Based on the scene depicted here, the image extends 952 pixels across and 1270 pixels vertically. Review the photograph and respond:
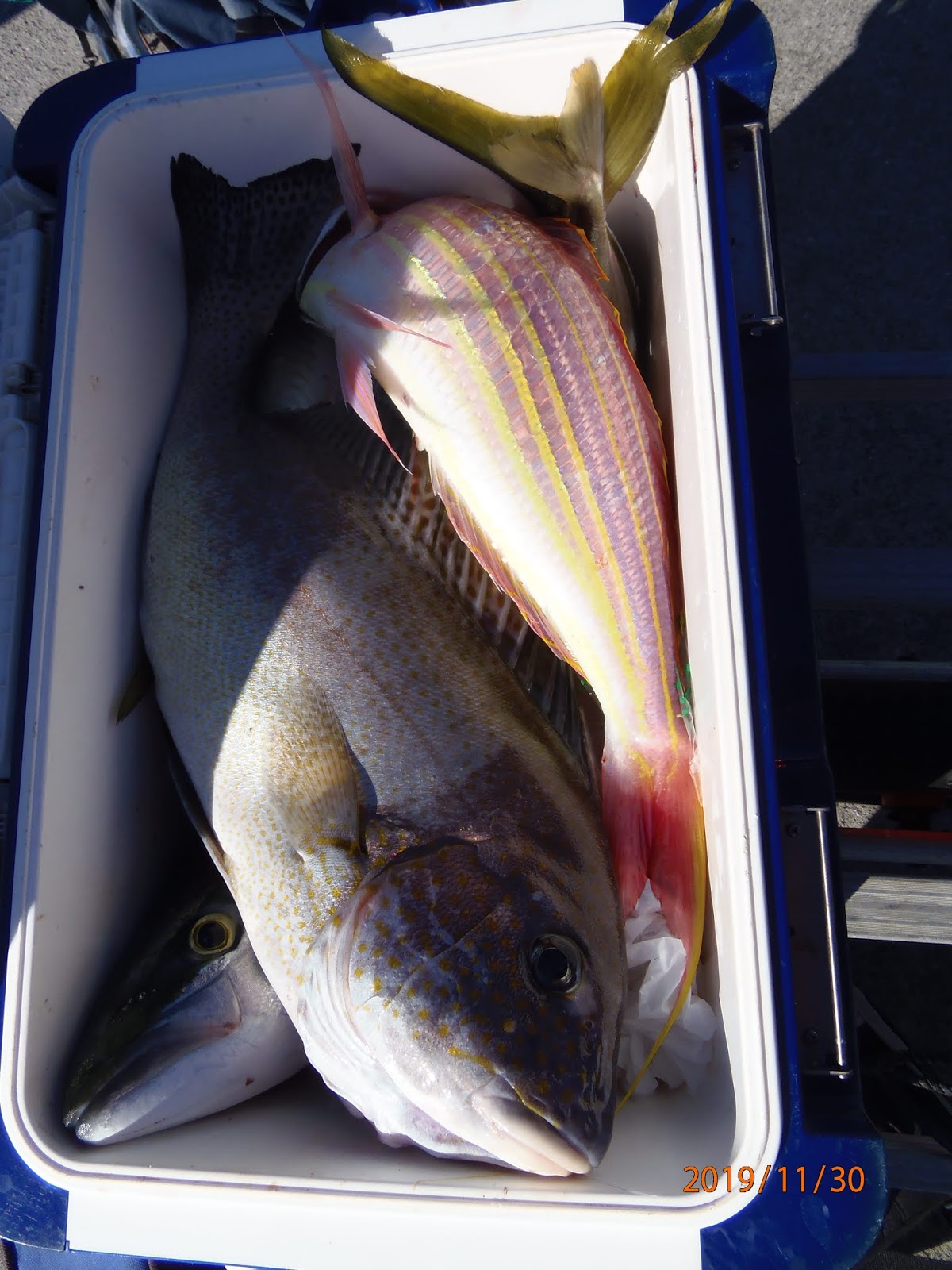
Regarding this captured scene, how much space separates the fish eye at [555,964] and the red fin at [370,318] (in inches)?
27.9

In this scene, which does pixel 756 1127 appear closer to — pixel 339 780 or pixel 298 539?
pixel 339 780

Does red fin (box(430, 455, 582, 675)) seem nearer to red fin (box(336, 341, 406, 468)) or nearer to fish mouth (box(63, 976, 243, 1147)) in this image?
red fin (box(336, 341, 406, 468))

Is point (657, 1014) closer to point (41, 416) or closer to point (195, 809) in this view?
point (195, 809)

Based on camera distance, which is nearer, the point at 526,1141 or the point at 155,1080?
the point at 526,1141

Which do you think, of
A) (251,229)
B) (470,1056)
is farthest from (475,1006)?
(251,229)

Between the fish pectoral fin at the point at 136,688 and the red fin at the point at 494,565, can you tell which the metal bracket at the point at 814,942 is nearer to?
the red fin at the point at 494,565

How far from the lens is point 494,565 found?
3.53 feet

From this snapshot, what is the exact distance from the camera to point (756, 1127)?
808 mm

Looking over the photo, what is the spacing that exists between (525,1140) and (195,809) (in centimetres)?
56

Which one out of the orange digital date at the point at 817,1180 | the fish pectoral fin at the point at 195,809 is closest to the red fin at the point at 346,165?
the fish pectoral fin at the point at 195,809

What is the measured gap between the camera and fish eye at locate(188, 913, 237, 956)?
1.04 m

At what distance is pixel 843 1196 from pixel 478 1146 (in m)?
0.36

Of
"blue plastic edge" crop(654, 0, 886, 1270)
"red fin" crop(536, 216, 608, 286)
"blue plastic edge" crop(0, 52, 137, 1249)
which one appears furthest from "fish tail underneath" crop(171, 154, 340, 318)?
"blue plastic edge" crop(654, 0, 886, 1270)

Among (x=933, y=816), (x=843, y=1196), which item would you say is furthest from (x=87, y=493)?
(x=933, y=816)
